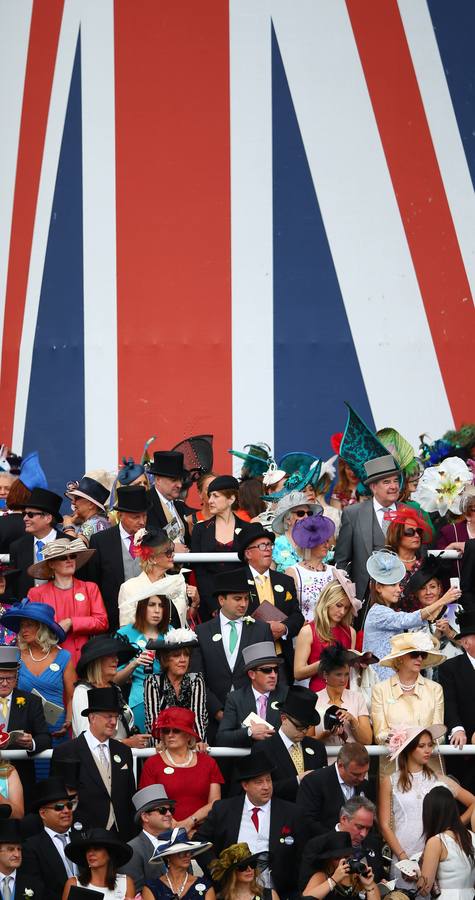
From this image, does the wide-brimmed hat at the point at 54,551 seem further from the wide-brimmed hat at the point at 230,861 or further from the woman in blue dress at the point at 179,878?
the wide-brimmed hat at the point at 230,861

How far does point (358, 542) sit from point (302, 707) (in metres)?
1.72

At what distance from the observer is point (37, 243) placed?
16.4 m

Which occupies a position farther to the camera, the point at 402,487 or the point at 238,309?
the point at 238,309

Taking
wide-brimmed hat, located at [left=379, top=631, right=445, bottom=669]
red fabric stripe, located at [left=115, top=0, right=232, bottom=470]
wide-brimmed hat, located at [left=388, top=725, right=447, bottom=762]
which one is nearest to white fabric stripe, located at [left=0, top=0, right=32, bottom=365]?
red fabric stripe, located at [left=115, top=0, right=232, bottom=470]

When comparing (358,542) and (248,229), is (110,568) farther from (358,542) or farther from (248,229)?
(248,229)

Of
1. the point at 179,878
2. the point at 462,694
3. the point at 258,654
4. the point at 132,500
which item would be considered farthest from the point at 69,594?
the point at 462,694

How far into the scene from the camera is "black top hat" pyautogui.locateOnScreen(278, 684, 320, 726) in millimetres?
9969

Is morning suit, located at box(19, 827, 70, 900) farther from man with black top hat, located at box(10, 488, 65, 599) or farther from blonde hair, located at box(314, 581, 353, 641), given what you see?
man with black top hat, located at box(10, 488, 65, 599)

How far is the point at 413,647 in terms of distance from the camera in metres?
10.3

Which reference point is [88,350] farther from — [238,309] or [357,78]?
[357,78]

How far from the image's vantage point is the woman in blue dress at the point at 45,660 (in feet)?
34.1

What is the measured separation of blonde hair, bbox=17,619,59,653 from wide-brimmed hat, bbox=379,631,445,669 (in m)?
1.90

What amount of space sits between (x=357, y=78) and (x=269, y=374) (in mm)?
2739

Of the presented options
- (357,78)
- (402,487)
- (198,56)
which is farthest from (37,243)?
(402,487)
